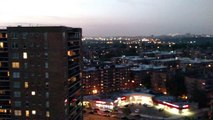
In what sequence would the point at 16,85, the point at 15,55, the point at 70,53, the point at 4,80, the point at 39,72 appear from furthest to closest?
1. the point at 70,53
2. the point at 4,80
3. the point at 16,85
4. the point at 15,55
5. the point at 39,72

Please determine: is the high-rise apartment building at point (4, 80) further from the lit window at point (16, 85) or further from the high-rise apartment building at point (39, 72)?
the lit window at point (16, 85)

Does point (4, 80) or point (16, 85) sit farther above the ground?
point (4, 80)

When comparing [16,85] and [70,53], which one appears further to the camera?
[70,53]

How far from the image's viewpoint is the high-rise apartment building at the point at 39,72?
25125 millimetres

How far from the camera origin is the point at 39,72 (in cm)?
2545

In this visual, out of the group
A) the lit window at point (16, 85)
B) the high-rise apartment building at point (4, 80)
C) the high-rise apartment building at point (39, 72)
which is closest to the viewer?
the high-rise apartment building at point (39, 72)

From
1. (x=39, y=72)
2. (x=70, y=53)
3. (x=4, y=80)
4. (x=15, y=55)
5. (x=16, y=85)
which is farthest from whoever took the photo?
(x=70, y=53)

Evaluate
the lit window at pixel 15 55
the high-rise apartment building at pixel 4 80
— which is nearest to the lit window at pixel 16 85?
the high-rise apartment building at pixel 4 80

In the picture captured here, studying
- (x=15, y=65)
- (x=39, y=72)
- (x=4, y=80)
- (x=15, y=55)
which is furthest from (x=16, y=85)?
(x=15, y=55)

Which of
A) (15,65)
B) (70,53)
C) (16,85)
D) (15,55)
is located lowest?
(16,85)

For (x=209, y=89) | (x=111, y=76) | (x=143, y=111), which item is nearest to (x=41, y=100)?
(x=143, y=111)

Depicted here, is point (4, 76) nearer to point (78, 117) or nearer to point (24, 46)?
point (24, 46)

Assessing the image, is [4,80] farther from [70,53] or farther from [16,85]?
[70,53]

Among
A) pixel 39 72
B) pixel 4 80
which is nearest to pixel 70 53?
pixel 39 72
